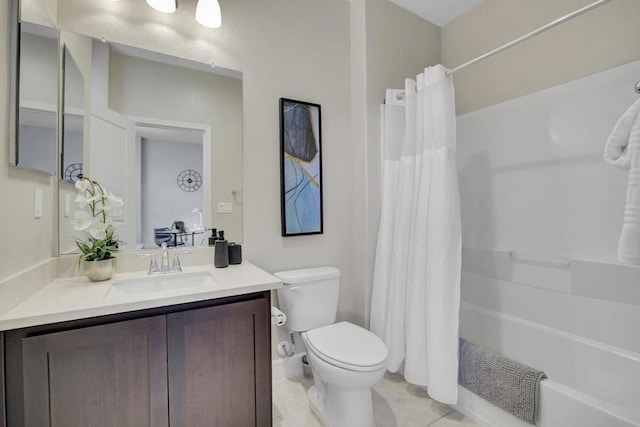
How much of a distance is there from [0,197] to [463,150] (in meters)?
2.58

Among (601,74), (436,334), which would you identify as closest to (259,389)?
(436,334)

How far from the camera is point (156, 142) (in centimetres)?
157

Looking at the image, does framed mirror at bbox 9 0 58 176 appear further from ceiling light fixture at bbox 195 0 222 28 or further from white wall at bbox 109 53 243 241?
ceiling light fixture at bbox 195 0 222 28

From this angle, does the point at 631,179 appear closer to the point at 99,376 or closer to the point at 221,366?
the point at 221,366

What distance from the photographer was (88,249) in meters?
1.33

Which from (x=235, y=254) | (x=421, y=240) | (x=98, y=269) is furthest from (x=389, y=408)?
(x=98, y=269)

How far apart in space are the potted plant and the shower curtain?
4.94ft

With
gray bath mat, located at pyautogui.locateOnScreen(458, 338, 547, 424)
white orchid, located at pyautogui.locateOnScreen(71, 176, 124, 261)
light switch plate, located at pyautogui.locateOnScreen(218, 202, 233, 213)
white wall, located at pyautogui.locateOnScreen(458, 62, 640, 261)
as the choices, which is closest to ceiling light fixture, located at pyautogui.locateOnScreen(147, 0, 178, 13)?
white orchid, located at pyautogui.locateOnScreen(71, 176, 124, 261)

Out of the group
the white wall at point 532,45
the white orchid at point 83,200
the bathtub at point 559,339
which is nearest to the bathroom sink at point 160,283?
the white orchid at point 83,200

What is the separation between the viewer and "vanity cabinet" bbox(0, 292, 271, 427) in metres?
0.90

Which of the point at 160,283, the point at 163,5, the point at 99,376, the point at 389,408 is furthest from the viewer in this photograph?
the point at 389,408

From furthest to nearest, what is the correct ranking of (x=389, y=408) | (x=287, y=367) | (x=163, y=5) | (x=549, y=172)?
(x=287, y=367)
(x=549, y=172)
(x=389, y=408)
(x=163, y=5)

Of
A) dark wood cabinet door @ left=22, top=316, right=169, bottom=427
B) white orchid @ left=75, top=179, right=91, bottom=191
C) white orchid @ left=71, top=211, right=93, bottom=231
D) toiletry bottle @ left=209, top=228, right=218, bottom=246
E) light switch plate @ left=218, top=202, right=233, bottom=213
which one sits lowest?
dark wood cabinet door @ left=22, top=316, right=169, bottom=427

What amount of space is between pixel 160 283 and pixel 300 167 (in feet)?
3.47
